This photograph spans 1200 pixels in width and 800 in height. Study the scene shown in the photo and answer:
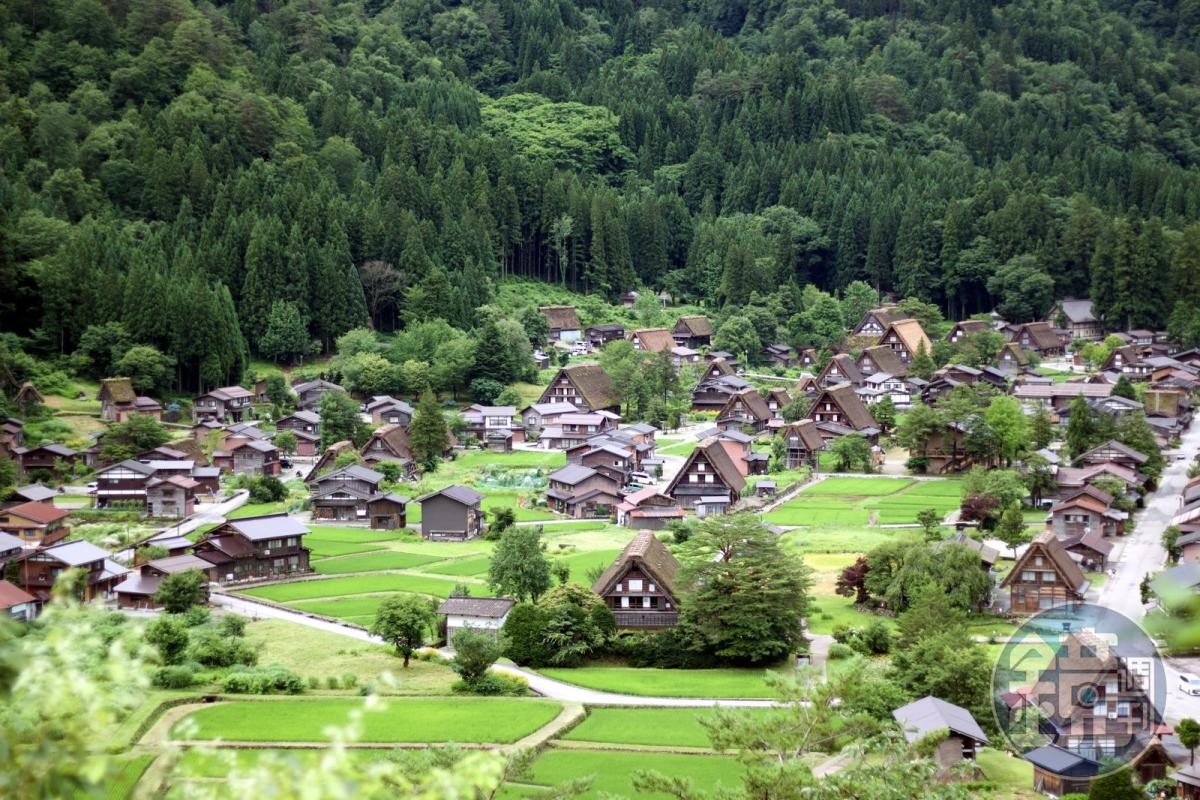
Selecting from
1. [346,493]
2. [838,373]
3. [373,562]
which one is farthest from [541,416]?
[373,562]

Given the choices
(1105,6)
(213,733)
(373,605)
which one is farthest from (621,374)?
(1105,6)

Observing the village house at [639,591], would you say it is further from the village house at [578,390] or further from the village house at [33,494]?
the village house at [578,390]

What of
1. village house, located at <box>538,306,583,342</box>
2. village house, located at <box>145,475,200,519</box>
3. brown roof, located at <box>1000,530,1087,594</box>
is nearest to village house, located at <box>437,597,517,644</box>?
brown roof, located at <box>1000,530,1087,594</box>

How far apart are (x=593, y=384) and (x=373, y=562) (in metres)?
21.0

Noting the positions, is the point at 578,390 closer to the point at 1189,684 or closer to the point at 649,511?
the point at 649,511

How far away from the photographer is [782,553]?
29.2m

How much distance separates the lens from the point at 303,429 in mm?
51000

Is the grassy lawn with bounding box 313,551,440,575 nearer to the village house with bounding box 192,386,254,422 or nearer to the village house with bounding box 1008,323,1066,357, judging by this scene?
the village house with bounding box 192,386,254,422

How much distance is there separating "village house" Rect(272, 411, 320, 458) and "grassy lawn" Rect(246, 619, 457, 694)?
21227 mm

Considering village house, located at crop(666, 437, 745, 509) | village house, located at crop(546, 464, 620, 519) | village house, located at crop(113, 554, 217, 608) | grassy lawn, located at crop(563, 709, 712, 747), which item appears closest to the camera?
grassy lawn, located at crop(563, 709, 712, 747)

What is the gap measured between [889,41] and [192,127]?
6391cm

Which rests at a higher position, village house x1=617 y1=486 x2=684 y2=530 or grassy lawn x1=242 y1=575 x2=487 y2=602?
village house x1=617 y1=486 x2=684 y2=530

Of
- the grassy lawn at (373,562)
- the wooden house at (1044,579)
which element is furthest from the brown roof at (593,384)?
the wooden house at (1044,579)

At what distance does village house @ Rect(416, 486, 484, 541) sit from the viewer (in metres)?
39.0
